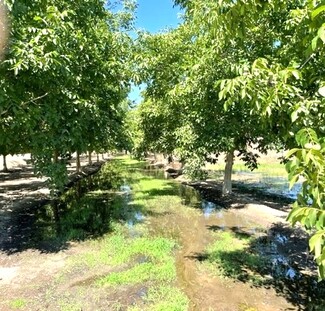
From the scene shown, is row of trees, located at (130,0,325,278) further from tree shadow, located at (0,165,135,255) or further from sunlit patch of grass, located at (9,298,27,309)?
sunlit patch of grass, located at (9,298,27,309)

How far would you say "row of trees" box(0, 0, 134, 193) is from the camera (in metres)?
9.58

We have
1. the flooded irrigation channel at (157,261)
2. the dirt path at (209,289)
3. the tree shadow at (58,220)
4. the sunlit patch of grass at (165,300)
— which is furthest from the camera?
the tree shadow at (58,220)

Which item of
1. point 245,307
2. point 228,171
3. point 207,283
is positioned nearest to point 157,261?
point 207,283

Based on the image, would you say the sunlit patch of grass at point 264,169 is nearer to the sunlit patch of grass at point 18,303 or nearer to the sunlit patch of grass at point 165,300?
the sunlit patch of grass at point 165,300

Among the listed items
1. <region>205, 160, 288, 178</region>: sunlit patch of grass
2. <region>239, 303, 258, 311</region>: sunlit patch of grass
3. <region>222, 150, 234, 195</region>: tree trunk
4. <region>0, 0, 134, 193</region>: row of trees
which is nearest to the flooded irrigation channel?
<region>239, 303, 258, 311</region>: sunlit patch of grass

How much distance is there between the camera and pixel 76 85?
12906mm

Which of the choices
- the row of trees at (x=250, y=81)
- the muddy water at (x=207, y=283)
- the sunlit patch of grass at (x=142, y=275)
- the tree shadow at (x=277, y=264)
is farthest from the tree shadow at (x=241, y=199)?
the sunlit patch of grass at (x=142, y=275)

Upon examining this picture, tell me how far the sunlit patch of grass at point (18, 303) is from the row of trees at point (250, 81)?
21.1 ft

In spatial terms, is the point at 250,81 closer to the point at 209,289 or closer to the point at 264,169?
the point at 209,289

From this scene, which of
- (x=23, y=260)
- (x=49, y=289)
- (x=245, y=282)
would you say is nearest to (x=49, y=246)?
(x=23, y=260)

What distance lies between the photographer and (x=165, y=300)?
813 cm

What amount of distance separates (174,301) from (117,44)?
12.0 metres

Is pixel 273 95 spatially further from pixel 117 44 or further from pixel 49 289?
pixel 117 44

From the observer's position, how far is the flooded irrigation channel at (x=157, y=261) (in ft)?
26.9
